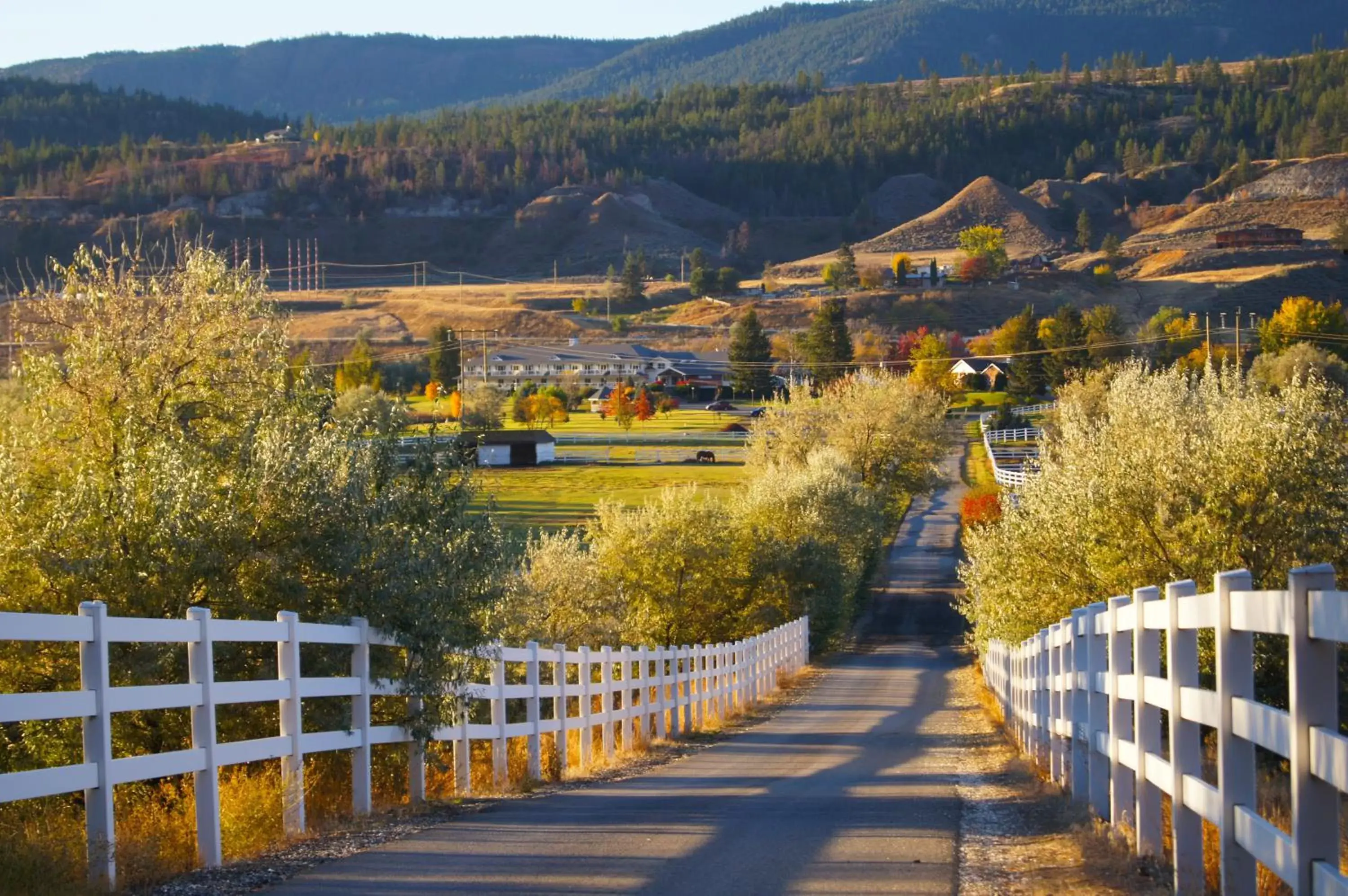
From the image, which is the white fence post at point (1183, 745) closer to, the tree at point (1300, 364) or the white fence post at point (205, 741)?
the white fence post at point (205, 741)

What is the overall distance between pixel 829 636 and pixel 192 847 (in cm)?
4900

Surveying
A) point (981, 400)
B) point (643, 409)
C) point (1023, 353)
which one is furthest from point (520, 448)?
point (1023, 353)

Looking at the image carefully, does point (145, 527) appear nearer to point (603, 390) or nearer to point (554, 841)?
point (554, 841)

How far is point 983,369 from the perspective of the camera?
160 metres

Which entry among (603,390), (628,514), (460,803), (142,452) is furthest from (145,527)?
(603,390)

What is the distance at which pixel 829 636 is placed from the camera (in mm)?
57250

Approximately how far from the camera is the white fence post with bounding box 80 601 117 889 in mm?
7746

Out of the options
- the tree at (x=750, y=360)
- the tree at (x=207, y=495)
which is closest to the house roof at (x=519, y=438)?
the tree at (x=750, y=360)

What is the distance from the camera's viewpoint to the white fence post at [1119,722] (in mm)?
9328

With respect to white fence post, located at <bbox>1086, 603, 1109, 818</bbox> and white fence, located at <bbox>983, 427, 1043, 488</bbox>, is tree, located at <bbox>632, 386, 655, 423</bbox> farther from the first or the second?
white fence post, located at <bbox>1086, 603, 1109, 818</bbox>

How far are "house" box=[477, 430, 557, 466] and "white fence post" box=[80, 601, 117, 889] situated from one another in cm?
9006

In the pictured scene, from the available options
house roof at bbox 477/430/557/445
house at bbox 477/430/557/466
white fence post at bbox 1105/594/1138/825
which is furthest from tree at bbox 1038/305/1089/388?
white fence post at bbox 1105/594/1138/825

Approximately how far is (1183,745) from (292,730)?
18.1ft

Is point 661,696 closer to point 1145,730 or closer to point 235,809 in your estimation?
point 235,809
